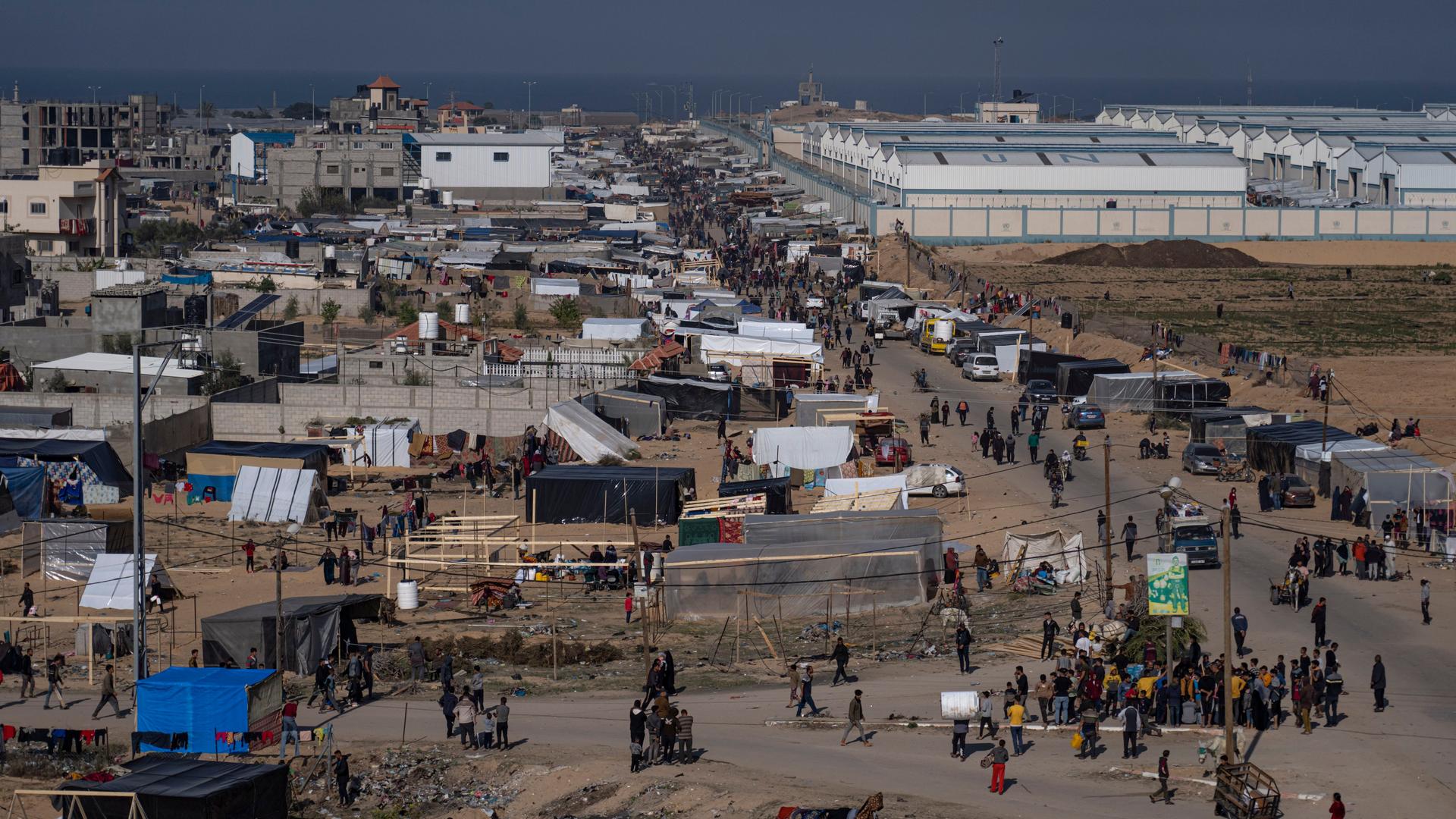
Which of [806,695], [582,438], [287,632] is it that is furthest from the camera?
[582,438]

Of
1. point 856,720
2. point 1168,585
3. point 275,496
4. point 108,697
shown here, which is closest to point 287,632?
point 108,697

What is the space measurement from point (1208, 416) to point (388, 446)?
1714 centimetres

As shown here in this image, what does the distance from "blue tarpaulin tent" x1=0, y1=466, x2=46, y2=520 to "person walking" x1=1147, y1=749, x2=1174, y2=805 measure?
72.2 ft

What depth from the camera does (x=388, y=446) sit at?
3800 centimetres

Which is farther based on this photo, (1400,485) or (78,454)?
(78,454)

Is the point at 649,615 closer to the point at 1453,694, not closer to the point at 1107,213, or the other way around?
the point at 1453,694

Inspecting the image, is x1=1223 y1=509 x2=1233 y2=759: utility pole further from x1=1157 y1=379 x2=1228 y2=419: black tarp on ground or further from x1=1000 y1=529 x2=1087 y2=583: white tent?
x1=1157 y1=379 x2=1228 y2=419: black tarp on ground

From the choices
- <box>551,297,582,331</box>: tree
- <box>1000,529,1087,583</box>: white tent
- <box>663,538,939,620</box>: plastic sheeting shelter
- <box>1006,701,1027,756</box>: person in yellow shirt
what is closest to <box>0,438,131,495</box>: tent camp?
<box>663,538,939,620</box>: plastic sheeting shelter

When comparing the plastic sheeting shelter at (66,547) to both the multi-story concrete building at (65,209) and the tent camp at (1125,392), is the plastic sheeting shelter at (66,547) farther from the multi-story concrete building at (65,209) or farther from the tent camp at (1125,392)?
the multi-story concrete building at (65,209)

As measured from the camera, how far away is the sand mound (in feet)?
251

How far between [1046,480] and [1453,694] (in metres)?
13.9

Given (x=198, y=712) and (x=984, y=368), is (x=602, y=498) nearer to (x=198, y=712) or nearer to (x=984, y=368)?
(x=198, y=712)

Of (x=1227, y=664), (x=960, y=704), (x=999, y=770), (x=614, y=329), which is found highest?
(x=614, y=329)

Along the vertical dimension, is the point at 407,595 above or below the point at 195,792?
above
